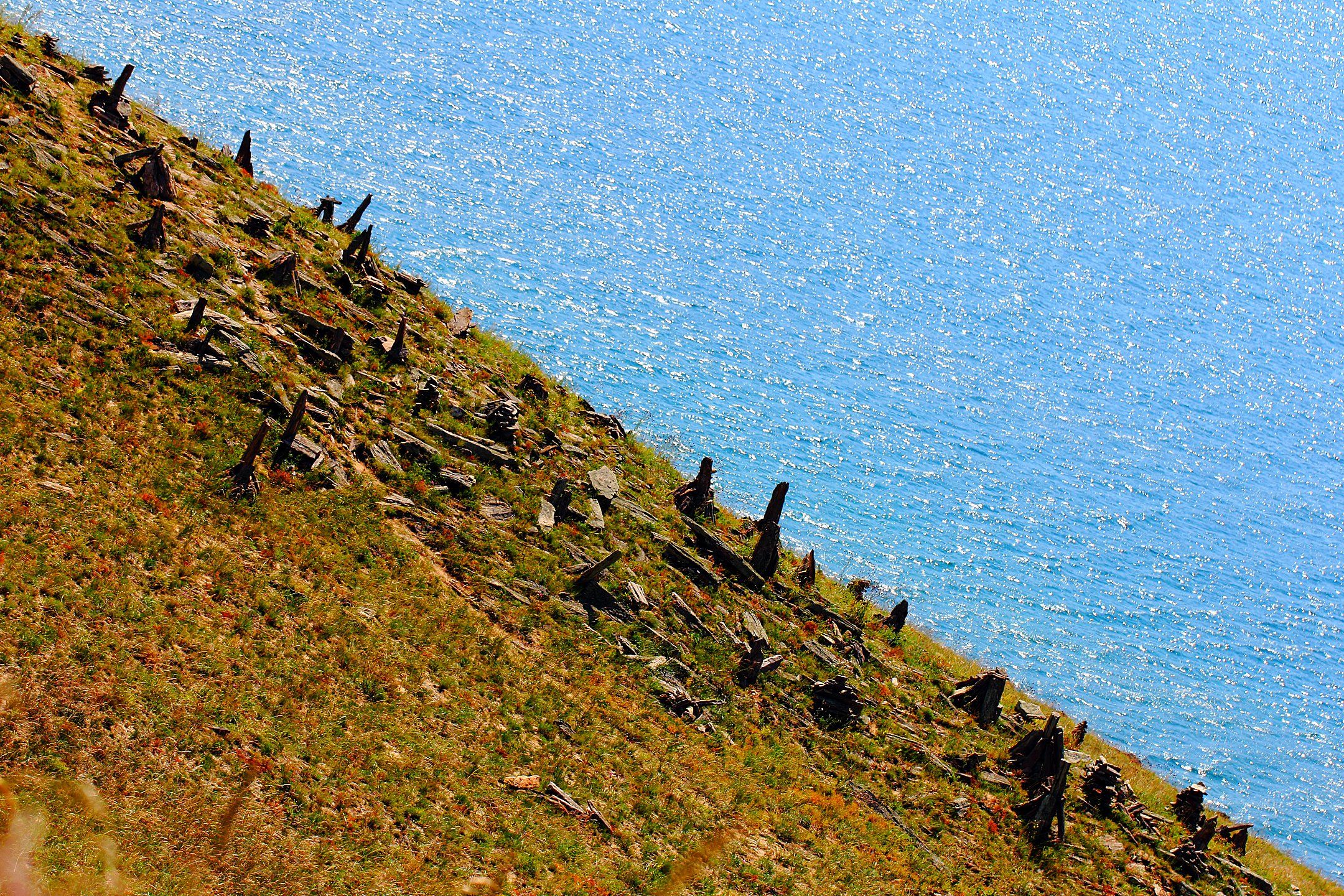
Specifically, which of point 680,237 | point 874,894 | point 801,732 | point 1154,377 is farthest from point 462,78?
point 874,894

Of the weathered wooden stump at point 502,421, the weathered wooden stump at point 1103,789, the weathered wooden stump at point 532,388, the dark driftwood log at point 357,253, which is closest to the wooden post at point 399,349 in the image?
the weathered wooden stump at point 502,421

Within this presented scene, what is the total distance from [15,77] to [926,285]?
71.9 metres

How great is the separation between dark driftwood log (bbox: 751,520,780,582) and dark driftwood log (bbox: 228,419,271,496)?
16.8 m

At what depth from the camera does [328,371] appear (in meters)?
29.2

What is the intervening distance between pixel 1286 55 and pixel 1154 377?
97.8 meters

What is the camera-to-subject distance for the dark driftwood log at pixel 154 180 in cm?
3061

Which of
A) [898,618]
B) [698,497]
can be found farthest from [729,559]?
[898,618]

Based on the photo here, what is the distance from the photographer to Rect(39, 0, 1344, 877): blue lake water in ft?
188

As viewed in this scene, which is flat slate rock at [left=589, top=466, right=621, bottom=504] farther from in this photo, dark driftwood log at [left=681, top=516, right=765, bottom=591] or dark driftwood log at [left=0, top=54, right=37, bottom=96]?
dark driftwood log at [left=0, top=54, right=37, bottom=96]

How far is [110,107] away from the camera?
110ft

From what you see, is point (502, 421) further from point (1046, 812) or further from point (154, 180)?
point (1046, 812)

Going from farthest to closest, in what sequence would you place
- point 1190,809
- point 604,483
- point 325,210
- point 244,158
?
point 325,210, point 244,158, point 1190,809, point 604,483

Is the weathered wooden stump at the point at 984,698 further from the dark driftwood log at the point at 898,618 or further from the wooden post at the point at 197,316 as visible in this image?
the wooden post at the point at 197,316

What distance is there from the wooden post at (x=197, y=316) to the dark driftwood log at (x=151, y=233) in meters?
2.93
